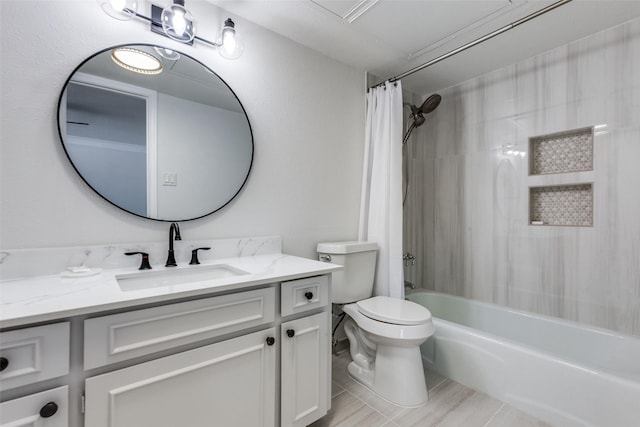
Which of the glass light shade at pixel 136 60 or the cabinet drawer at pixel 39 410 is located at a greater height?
the glass light shade at pixel 136 60

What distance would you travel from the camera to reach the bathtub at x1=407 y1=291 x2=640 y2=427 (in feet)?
4.01

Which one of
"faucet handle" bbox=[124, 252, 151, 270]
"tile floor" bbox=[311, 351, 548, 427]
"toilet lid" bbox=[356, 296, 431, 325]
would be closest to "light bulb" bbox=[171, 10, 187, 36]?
"faucet handle" bbox=[124, 252, 151, 270]

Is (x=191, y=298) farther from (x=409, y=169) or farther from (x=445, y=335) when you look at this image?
(x=409, y=169)

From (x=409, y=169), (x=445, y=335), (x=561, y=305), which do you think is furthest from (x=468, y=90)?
(x=445, y=335)

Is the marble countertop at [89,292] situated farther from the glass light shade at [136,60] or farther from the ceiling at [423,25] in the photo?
the ceiling at [423,25]

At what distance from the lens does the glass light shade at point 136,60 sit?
1255 millimetres

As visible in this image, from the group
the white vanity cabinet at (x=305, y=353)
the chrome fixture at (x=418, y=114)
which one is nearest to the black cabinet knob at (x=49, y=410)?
the white vanity cabinet at (x=305, y=353)

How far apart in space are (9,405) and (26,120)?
1017 millimetres

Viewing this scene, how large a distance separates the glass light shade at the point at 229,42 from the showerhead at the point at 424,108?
163 cm

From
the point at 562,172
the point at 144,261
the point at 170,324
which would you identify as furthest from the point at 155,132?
the point at 562,172

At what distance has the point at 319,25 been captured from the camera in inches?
67.2

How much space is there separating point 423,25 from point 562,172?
143cm

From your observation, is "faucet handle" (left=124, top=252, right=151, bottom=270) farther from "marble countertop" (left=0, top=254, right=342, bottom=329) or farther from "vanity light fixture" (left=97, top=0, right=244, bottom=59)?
"vanity light fixture" (left=97, top=0, right=244, bottom=59)

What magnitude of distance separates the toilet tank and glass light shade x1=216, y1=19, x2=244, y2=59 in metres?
1.28
